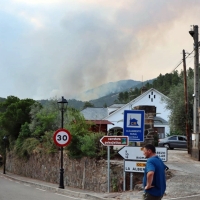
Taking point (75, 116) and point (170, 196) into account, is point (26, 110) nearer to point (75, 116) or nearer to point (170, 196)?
point (75, 116)

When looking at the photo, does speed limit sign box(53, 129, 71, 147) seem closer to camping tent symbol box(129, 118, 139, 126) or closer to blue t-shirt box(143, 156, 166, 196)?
camping tent symbol box(129, 118, 139, 126)

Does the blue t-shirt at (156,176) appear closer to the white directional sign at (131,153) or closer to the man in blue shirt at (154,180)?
the man in blue shirt at (154,180)

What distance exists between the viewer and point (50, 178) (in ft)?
86.5

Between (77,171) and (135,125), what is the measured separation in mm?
7446

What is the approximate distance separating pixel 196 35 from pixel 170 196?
17.8 meters

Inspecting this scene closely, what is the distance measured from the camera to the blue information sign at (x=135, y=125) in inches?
603

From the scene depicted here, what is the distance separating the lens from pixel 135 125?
15.4 metres

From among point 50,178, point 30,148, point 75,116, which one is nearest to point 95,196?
point 75,116

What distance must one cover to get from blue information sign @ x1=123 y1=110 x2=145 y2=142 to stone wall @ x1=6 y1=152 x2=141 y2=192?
110 inches

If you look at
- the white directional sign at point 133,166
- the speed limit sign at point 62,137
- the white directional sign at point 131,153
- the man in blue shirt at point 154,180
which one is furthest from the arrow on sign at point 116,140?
the man in blue shirt at point 154,180

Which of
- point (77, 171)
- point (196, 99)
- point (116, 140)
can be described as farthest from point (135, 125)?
point (196, 99)

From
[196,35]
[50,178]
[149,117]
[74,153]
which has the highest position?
[196,35]

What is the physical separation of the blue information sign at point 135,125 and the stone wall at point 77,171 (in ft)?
9.13

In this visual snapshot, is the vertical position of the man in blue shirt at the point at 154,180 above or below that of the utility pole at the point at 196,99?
below
